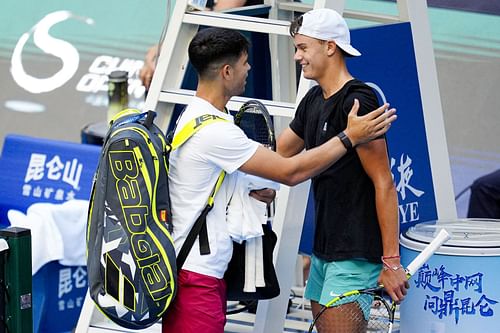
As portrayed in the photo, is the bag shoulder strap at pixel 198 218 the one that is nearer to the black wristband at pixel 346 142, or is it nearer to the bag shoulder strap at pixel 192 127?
the bag shoulder strap at pixel 192 127

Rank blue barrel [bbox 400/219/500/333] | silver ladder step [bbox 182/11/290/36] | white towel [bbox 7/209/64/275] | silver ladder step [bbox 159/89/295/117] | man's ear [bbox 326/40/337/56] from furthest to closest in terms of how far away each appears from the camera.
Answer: white towel [bbox 7/209/64/275] → silver ladder step [bbox 182/11/290/36] → silver ladder step [bbox 159/89/295/117] → blue barrel [bbox 400/219/500/333] → man's ear [bbox 326/40/337/56]

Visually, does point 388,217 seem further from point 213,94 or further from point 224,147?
point 213,94

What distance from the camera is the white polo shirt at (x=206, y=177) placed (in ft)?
12.6

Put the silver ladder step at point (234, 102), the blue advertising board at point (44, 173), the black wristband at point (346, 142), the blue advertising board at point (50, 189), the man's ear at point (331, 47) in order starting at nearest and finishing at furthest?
the black wristband at point (346, 142), the man's ear at point (331, 47), the silver ladder step at point (234, 102), the blue advertising board at point (50, 189), the blue advertising board at point (44, 173)

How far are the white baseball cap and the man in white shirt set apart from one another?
0.22 meters

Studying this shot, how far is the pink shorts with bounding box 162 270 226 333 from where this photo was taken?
3869 millimetres

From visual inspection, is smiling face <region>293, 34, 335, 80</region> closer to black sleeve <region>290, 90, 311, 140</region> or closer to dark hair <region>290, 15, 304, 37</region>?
dark hair <region>290, 15, 304, 37</region>

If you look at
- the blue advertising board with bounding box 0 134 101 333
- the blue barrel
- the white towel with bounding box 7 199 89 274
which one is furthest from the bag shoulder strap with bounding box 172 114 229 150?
the blue advertising board with bounding box 0 134 101 333

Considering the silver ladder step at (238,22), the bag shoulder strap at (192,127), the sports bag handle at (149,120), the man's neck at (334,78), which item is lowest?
the bag shoulder strap at (192,127)

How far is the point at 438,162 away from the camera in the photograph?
510cm

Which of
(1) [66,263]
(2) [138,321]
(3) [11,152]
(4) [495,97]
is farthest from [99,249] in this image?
(4) [495,97]

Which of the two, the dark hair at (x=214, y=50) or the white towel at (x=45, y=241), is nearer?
the dark hair at (x=214, y=50)

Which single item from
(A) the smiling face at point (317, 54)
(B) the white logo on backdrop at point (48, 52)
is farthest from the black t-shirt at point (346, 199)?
(B) the white logo on backdrop at point (48, 52)

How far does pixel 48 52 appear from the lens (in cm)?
887
